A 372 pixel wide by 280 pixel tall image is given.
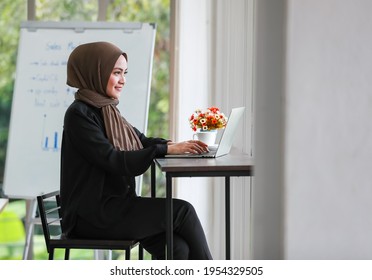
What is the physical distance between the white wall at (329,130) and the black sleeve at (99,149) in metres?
1.16

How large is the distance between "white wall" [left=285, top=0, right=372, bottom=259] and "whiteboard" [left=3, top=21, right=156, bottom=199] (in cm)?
253

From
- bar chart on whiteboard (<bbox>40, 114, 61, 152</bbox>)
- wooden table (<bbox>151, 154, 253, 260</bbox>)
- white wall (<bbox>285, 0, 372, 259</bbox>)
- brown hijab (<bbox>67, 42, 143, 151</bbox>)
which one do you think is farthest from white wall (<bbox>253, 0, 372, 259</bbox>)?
bar chart on whiteboard (<bbox>40, 114, 61, 152</bbox>)

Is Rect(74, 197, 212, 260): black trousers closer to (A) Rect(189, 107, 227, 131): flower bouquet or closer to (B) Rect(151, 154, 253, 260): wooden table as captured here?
(B) Rect(151, 154, 253, 260): wooden table

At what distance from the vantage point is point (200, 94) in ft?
15.0

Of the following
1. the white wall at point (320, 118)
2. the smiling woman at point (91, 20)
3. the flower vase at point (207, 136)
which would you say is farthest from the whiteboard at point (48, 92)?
the white wall at point (320, 118)

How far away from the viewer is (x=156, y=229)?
9.40ft

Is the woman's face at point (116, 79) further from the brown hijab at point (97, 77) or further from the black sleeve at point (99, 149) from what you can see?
the black sleeve at point (99, 149)

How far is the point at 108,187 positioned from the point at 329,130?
1409mm

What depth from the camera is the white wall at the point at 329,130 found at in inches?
68.3

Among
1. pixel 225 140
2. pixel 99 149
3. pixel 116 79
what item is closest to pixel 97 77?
pixel 116 79

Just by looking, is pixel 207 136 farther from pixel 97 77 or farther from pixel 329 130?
pixel 329 130

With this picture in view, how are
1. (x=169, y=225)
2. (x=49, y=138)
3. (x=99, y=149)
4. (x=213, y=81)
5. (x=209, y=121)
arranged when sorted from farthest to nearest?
(x=213, y=81), (x=49, y=138), (x=209, y=121), (x=99, y=149), (x=169, y=225)
